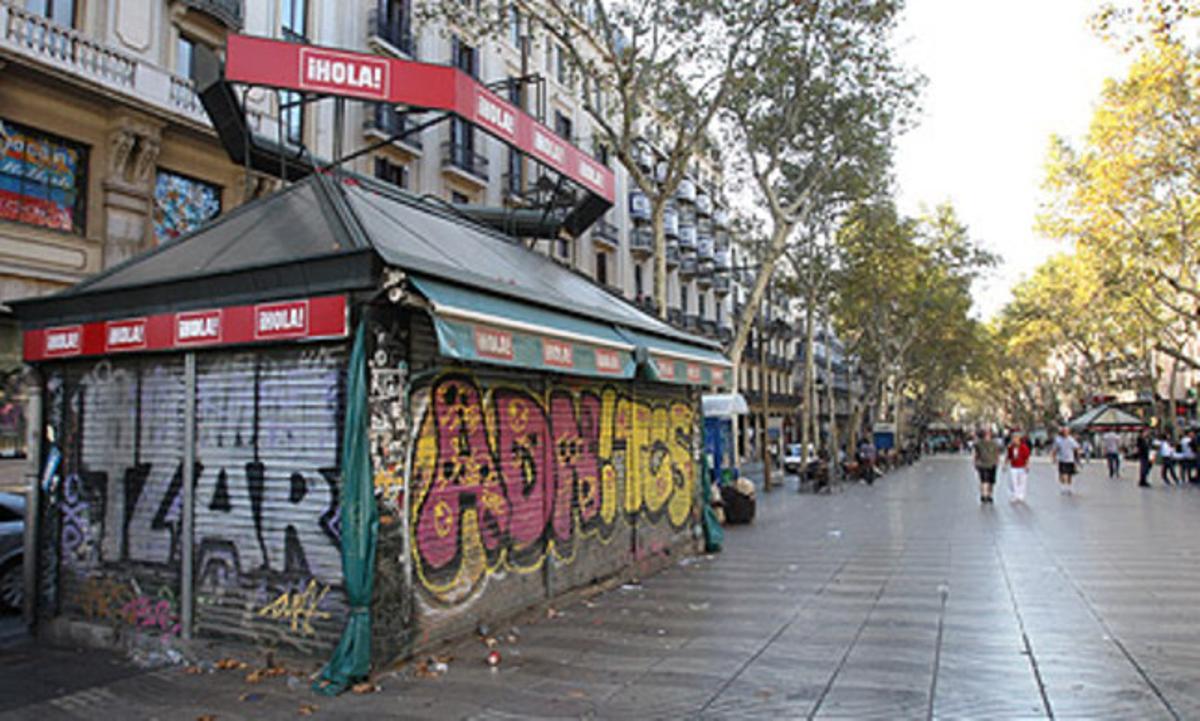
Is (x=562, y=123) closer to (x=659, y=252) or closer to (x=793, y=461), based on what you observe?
(x=659, y=252)

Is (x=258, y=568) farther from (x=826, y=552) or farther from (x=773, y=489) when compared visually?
(x=773, y=489)

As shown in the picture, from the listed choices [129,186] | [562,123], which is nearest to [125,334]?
[129,186]

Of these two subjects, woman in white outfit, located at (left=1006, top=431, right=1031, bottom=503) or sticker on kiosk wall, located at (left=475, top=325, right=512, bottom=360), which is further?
woman in white outfit, located at (left=1006, top=431, right=1031, bottom=503)

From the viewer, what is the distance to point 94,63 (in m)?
13.9

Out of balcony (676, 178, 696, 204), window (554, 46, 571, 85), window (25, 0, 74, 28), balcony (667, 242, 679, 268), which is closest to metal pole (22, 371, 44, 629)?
window (25, 0, 74, 28)

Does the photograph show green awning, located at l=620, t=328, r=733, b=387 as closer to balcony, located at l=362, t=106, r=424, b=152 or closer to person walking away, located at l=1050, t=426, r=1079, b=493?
balcony, located at l=362, t=106, r=424, b=152

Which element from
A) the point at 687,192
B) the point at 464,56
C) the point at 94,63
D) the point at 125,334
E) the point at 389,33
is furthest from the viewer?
the point at 687,192

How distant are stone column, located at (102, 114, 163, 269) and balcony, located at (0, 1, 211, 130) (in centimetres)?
58

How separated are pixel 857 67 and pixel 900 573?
39.1ft

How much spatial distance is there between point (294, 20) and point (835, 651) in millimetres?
20238

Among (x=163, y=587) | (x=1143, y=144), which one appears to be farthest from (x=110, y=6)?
(x=1143, y=144)

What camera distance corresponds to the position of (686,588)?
8.30 m

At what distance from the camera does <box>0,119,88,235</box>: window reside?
42.3 feet

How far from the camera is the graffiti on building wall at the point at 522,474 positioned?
580 cm
